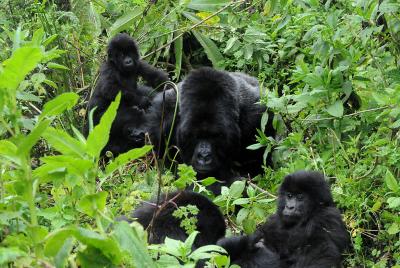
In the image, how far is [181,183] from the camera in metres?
3.71

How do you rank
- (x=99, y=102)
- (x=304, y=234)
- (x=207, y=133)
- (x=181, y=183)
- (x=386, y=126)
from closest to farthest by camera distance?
(x=181, y=183), (x=304, y=234), (x=386, y=126), (x=207, y=133), (x=99, y=102)

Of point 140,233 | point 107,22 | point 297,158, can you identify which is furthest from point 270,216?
point 107,22

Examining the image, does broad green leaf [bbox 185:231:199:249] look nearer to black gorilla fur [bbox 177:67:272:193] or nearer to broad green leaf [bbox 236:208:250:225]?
broad green leaf [bbox 236:208:250:225]

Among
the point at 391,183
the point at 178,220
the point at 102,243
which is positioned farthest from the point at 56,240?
the point at 391,183

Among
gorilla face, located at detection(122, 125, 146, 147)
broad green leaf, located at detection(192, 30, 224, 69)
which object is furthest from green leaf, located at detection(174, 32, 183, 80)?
gorilla face, located at detection(122, 125, 146, 147)

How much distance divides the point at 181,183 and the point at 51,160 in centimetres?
129

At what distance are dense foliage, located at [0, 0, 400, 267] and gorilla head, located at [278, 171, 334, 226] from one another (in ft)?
1.12

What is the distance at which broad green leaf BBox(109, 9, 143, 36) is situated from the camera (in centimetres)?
798

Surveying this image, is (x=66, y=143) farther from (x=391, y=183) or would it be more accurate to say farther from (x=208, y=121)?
(x=208, y=121)

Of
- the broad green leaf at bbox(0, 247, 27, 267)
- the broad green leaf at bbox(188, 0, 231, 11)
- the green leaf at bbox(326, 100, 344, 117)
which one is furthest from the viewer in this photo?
the broad green leaf at bbox(188, 0, 231, 11)

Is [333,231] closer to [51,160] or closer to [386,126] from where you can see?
[386,126]

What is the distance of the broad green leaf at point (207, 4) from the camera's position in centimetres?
791

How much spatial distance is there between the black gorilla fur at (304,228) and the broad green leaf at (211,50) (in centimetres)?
375

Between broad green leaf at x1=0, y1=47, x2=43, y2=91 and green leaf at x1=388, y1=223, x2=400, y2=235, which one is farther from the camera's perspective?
green leaf at x1=388, y1=223, x2=400, y2=235
